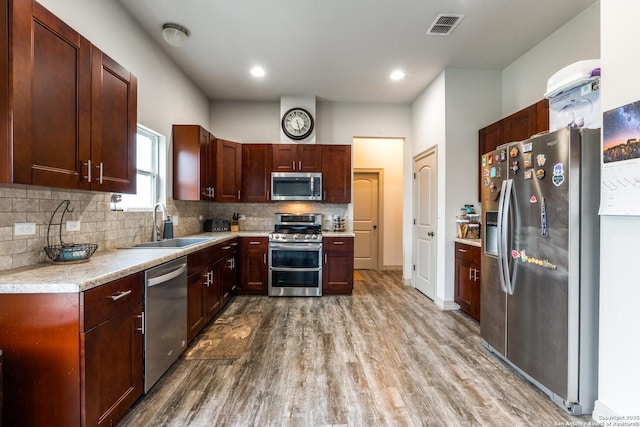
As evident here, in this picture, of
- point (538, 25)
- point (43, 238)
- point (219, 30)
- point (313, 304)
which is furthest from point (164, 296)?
point (538, 25)

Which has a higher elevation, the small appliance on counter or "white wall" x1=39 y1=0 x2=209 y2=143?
"white wall" x1=39 y1=0 x2=209 y2=143

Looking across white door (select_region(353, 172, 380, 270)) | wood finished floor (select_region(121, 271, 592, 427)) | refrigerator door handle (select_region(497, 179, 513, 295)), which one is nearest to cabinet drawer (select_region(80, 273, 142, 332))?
wood finished floor (select_region(121, 271, 592, 427))

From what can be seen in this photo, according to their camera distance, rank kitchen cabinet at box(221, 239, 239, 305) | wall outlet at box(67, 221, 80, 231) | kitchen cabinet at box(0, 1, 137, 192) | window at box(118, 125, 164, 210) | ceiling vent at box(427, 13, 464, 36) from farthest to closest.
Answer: kitchen cabinet at box(221, 239, 239, 305), window at box(118, 125, 164, 210), ceiling vent at box(427, 13, 464, 36), wall outlet at box(67, 221, 80, 231), kitchen cabinet at box(0, 1, 137, 192)

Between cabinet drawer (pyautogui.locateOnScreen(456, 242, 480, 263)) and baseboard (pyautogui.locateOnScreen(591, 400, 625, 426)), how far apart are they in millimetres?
1557

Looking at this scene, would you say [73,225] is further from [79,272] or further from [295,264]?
[295,264]

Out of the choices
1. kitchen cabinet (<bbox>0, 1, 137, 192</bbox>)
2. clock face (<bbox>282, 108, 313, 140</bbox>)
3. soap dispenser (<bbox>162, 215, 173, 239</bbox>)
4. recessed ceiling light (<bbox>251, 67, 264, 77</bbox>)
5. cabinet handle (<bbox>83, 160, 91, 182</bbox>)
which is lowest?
soap dispenser (<bbox>162, 215, 173, 239</bbox>)

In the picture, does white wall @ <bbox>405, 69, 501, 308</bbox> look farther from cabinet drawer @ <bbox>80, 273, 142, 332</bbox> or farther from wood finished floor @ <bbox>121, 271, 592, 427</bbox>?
cabinet drawer @ <bbox>80, 273, 142, 332</bbox>

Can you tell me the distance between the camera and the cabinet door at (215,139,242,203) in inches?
168

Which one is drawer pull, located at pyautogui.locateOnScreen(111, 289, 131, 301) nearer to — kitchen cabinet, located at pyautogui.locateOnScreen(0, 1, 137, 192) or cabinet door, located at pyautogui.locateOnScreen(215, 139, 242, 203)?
kitchen cabinet, located at pyautogui.locateOnScreen(0, 1, 137, 192)

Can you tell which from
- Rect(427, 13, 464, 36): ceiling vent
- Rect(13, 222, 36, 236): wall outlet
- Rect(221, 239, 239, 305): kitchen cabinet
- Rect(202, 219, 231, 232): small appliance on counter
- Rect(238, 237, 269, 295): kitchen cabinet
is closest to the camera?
Rect(13, 222, 36, 236): wall outlet

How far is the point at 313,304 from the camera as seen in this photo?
3938 mm

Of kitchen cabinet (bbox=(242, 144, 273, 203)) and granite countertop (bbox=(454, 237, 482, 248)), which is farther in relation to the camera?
kitchen cabinet (bbox=(242, 144, 273, 203))

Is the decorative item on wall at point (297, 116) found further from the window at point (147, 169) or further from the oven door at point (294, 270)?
the window at point (147, 169)

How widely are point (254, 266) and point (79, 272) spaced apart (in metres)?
2.75
